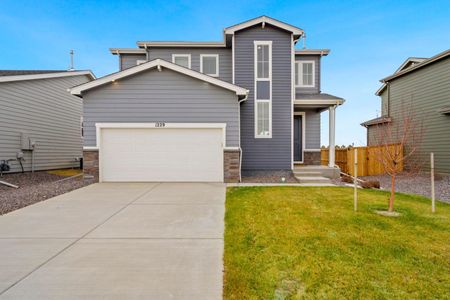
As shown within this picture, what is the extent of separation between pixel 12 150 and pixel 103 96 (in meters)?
5.37

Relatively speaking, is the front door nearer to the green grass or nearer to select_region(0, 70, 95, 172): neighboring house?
the green grass

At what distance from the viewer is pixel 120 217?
5.16 m

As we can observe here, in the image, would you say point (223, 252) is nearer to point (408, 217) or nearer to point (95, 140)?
point (408, 217)

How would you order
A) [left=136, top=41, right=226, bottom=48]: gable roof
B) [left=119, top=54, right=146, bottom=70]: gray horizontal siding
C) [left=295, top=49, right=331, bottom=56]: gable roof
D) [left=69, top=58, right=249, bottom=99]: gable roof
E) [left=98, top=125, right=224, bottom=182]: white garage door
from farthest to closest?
[left=119, top=54, right=146, bottom=70]: gray horizontal siding → [left=295, top=49, right=331, bottom=56]: gable roof → [left=136, top=41, right=226, bottom=48]: gable roof → [left=98, top=125, right=224, bottom=182]: white garage door → [left=69, top=58, right=249, bottom=99]: gable roof

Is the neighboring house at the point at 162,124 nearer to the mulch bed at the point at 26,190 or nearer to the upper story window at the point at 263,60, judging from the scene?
the mulch bed at the point at 26,190

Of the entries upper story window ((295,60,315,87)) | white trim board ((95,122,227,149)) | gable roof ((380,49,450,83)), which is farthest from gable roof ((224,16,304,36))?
gable roof ((380,49,450,83))

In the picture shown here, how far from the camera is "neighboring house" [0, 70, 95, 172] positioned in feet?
35.8

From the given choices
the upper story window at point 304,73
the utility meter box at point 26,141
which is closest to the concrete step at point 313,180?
the upper story window at point 304,73

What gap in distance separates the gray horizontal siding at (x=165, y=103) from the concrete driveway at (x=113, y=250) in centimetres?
407

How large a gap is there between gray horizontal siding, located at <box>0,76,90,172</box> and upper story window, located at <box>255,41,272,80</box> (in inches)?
422

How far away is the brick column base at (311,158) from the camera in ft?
41.9

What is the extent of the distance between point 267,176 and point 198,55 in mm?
7001

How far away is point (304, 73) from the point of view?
43.6 feet

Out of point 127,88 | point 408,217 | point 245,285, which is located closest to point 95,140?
point 127,88
